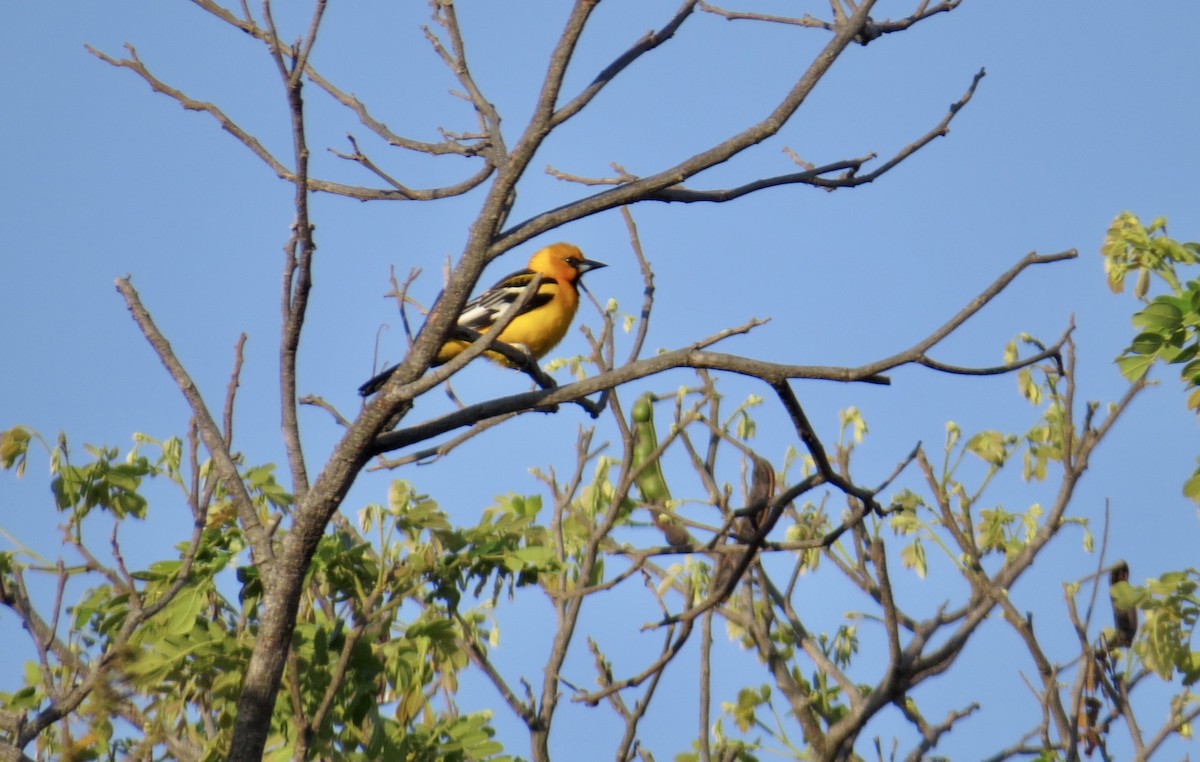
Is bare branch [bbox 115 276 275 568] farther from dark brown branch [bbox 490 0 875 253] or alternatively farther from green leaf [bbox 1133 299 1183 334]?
green leaf [bbox 1133 299 1183 334]

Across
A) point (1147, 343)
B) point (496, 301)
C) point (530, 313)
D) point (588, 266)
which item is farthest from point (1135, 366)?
point (588, 266)

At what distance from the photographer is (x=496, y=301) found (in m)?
8.55

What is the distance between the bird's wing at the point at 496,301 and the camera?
8180mm

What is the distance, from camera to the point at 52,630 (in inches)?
180

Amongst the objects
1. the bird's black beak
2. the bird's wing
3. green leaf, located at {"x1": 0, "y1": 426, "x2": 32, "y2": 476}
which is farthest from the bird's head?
green leaf, located at {"x1": 0, "y1": 426, "x2": 32, "y2": 476}

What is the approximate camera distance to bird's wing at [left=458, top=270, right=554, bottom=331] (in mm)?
8180

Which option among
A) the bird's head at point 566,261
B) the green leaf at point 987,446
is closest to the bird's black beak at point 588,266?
the bird's head at point 566,261

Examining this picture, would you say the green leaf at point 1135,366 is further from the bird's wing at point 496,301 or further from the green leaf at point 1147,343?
the bird's wing at point 496,301

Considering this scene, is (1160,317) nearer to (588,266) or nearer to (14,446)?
(14,446)

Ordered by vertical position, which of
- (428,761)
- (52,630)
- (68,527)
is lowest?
(428,761)

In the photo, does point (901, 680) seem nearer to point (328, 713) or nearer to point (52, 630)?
point (328, 713)

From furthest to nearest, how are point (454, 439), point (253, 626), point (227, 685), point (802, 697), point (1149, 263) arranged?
point (802, 697) → point (1149, 263) → point (253, 626) → point (454, 439) → point (227, 685)

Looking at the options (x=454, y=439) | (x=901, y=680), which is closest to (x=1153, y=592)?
(x=901, y=680)

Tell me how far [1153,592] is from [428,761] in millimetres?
2915
